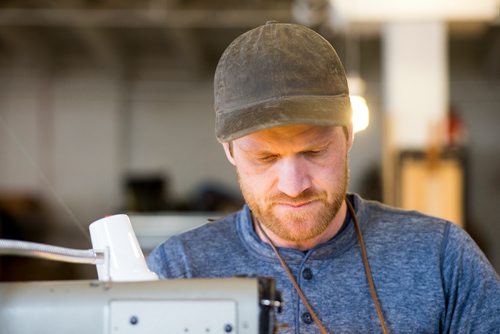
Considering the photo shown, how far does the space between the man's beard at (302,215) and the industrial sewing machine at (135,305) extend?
0.89ft

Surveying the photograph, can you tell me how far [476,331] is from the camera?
1308 millimetres

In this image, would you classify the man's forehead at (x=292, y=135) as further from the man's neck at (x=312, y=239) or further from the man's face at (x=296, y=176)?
the man's neck at (x=312, y=239)

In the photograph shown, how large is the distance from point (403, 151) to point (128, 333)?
3.87 m

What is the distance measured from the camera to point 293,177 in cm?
123

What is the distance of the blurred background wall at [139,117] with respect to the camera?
904cm

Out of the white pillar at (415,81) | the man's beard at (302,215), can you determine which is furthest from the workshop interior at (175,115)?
the man's beard at (302,215)

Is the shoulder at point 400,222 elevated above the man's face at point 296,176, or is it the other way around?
the man's face at point 296,176

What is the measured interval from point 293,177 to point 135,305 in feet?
1.20

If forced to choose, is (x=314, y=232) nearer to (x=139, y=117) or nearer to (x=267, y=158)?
(x=267, y=158)

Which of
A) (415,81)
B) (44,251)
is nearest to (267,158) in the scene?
(44,251)

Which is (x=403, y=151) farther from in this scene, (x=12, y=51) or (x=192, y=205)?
(x=12, y=51)

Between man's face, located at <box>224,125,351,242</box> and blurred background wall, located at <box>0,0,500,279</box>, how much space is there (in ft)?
23.7

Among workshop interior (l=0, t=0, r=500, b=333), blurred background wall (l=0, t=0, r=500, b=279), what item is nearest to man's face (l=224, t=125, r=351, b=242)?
workshop interior (l=0, t=0, r=500, b=333)

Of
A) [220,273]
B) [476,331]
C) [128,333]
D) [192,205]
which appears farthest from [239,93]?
[192,205]
